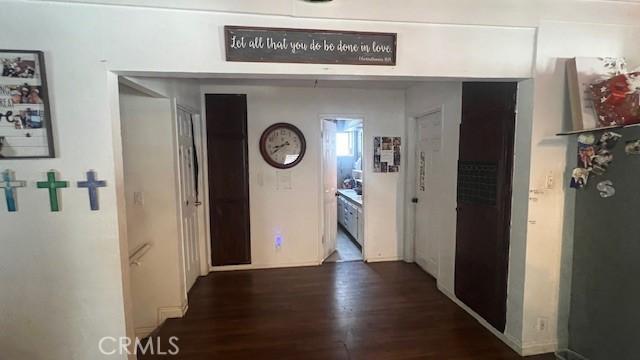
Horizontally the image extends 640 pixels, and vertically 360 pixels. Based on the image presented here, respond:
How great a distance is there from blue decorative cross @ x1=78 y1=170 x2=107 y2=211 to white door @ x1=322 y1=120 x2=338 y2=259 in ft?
8.90

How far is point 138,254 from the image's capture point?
251 cm

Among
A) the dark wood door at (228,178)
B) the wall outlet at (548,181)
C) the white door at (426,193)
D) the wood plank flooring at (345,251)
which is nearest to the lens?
the wall outlet at (548,181)

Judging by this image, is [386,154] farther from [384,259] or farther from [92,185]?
[92,185]

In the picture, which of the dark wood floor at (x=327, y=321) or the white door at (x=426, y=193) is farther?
the white door at (x=426, y=193)

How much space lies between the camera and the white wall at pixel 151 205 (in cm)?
257

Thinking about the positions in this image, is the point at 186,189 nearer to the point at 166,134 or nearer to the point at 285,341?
the point at 166,134

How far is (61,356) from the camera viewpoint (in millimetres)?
1741

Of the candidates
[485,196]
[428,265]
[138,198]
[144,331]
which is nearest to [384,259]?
[428,265]

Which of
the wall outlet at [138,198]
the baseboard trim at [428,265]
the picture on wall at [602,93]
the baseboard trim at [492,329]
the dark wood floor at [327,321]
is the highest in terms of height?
the picture on wall at [602,93]

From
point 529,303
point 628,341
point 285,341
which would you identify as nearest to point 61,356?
point 285,341

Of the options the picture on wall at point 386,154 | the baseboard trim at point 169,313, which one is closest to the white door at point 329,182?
the picture on wall at point 386,154

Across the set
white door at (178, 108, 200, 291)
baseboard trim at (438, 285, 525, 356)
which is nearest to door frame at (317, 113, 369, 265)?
baseboard trim at (438, 285, 525, 356)

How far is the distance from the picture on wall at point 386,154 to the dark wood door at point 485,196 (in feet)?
4.34

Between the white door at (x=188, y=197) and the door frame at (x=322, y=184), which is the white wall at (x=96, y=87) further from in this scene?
the door frame at (x=322, y=184)
